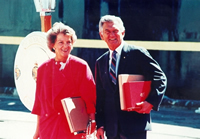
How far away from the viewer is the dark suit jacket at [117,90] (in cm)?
256

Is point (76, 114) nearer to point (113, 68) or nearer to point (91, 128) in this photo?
point (91, 128)

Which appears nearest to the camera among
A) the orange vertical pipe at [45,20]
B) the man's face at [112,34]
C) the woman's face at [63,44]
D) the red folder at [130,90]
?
the red folder at [130,90]

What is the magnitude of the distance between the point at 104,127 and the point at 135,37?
4207mm

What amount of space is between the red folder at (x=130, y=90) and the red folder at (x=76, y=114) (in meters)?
0.36

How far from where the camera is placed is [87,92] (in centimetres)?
273

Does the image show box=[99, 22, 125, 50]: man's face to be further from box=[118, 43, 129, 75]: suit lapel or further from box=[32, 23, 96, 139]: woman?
box=[32, 23, 96, 139]: woman

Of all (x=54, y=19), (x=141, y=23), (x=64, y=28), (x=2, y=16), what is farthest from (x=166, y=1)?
(x=64, y=28)

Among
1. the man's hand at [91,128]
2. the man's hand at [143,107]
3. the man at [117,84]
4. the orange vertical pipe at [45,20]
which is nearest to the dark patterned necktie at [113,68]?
the man at [117,84]

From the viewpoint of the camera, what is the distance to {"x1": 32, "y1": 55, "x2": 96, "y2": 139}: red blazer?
2.74 meters

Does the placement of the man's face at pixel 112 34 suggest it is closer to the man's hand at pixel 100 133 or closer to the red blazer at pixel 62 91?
the red blazer at pixel 62 91

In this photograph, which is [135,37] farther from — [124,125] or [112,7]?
[124,125]

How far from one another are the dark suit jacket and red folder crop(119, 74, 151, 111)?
7cm

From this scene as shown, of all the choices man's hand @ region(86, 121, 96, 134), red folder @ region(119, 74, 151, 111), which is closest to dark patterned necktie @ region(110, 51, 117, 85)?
red folder @ region(119, 74, 151, 111)

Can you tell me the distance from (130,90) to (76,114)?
18.4 inches
